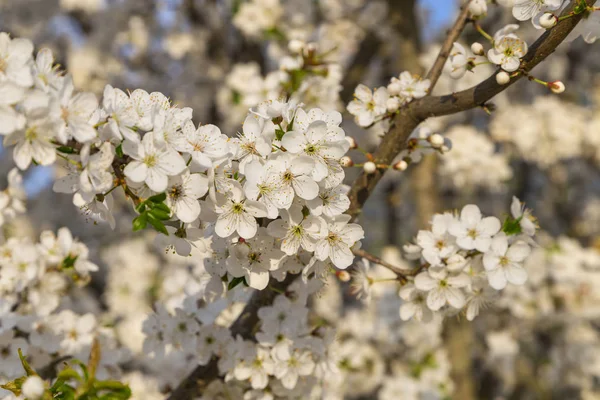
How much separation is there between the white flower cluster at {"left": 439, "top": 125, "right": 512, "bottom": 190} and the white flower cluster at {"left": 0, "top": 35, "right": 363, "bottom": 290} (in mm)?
3610

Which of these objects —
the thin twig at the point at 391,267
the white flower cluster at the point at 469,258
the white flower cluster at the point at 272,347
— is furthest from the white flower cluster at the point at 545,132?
the white flower cluster at the point at 272,347

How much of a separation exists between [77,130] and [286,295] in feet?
3.32

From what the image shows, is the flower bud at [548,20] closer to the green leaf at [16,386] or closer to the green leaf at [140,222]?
the green leaf at [140,222]

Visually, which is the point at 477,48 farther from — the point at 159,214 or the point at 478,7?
the point at 159,214

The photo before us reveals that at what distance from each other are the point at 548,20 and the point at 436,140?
54 cm

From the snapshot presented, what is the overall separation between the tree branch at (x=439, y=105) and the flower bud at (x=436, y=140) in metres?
0.08

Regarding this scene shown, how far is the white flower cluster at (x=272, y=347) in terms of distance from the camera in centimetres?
201

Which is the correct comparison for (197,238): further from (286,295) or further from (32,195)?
(32,195)

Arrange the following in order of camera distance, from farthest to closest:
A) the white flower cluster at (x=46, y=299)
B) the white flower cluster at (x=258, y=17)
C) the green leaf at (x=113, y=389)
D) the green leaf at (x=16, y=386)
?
the white flower cluster at (x=258, y=17)
the white flower cluster at (x=46, y=299)
the green leaf at (x=16, y=386)
the green leaf at (x=113, y=389)

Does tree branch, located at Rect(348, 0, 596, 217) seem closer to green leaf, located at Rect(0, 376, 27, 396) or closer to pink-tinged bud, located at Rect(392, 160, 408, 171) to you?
pink-tinged bud, located at Rect(392, 160, 408, 171)

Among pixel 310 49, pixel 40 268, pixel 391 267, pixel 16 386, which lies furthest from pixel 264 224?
pixel 310 49

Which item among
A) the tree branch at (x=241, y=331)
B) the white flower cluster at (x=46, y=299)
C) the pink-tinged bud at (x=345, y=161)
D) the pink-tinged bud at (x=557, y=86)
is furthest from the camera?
the white flower cluster at (x=46, y=299)

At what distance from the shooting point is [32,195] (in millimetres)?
8562

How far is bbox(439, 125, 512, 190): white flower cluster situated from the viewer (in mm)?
4961
